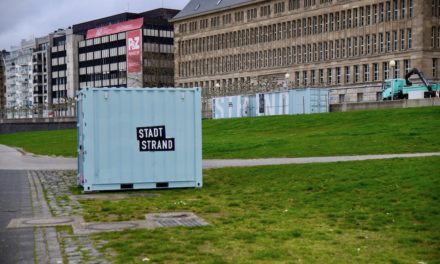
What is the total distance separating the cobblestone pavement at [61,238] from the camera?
9320mm

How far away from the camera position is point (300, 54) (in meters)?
115

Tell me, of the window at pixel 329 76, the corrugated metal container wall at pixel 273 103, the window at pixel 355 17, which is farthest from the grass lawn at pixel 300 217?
the window at pixel 329 76

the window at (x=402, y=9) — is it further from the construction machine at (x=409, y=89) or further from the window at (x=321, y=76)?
the construction machine at (x=409, y=89)

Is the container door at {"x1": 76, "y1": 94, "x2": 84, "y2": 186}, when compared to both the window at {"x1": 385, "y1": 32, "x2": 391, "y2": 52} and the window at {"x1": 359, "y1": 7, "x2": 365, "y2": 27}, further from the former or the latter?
the window at {"x1": 359, "y1": 7, "x2": 365, "y2": 27}

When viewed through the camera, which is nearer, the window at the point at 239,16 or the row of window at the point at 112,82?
the window at the point at 239,16

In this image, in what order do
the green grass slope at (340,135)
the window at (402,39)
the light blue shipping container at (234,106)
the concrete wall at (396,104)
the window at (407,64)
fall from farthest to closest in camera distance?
the window at (402,39) → the window at (407,64) → the light blue shipping container at (234,106) → the concrete wall at (396,104) → the green grass slope at (340,135)

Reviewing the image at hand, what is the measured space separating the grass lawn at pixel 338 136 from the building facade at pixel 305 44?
3285 centimetres

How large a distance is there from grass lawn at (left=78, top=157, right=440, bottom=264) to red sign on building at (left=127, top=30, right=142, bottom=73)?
412 feet

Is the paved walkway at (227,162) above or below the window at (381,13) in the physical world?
below

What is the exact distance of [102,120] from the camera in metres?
18.2

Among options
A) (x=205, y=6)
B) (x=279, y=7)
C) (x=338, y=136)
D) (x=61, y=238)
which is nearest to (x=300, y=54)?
(x=279, y=7)

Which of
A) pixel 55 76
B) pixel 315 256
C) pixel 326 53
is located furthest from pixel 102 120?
pixel 55 76

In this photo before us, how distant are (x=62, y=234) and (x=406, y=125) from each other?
96.7ft

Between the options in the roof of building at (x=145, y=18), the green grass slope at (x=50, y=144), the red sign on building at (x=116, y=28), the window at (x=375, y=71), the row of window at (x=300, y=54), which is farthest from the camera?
the roof of building at (x=145, y=18)
